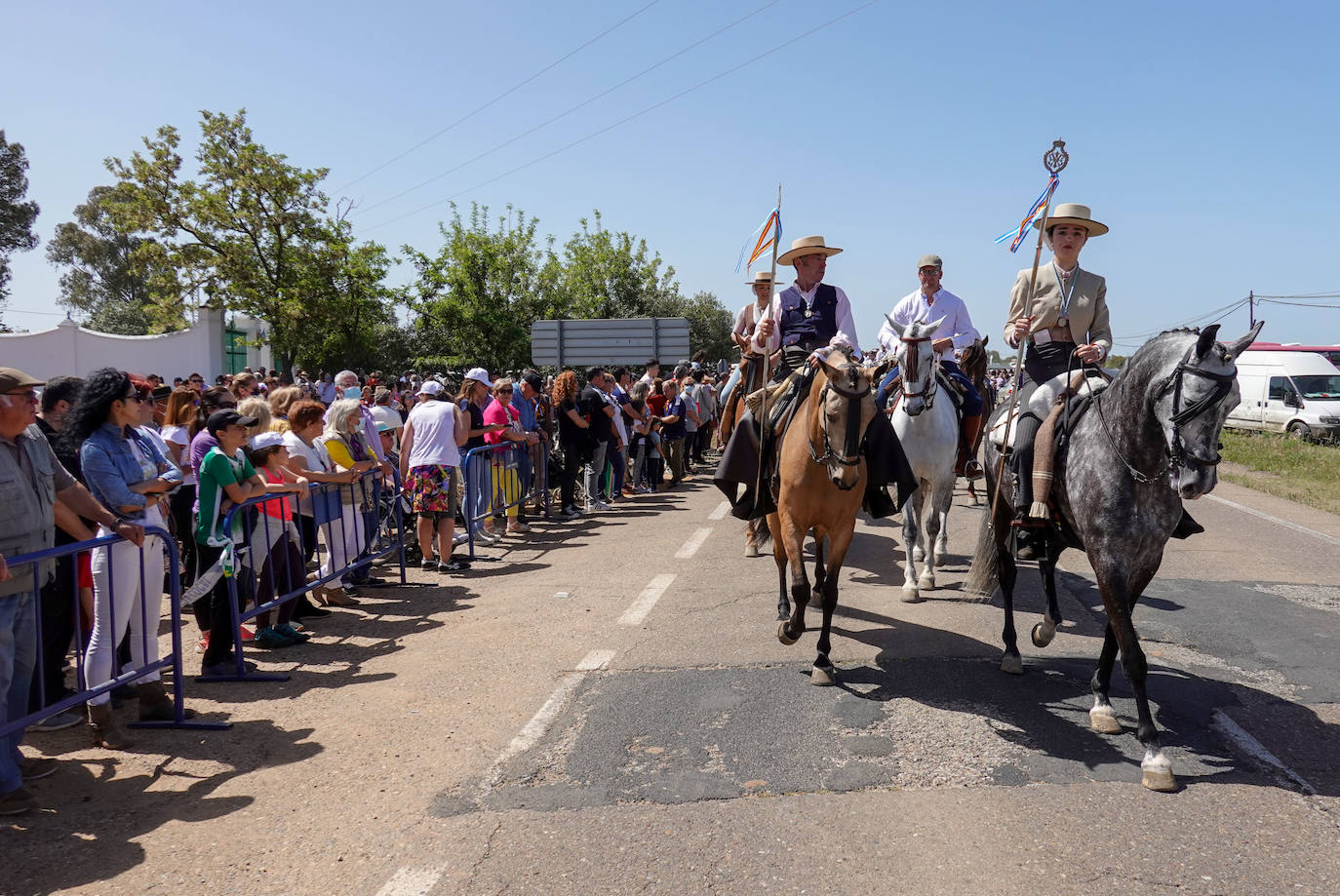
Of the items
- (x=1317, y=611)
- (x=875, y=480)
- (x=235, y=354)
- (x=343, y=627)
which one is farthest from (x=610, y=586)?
(x=235, y=354)

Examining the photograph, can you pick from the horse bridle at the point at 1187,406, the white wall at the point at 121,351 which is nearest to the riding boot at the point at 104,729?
the horse bridle at the point at 1187,406

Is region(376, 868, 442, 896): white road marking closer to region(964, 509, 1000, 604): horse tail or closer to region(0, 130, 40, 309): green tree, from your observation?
region(964, 509, 1000, 604): horse tail

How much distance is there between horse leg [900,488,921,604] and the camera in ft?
26.5

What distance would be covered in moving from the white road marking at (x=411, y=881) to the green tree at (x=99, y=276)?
68.5m

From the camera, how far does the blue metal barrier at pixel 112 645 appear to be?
183 inches

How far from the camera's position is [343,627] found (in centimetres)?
784

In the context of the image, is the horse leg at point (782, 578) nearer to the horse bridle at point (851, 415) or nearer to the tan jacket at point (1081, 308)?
the horse bridle at point (851, 415)

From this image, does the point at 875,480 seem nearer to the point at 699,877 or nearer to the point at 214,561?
the point at 699,877

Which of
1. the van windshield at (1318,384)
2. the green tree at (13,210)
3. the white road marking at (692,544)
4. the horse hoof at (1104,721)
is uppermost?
the green tree at (13,210)

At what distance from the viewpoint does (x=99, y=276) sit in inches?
3022

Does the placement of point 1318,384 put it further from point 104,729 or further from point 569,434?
point 104,729

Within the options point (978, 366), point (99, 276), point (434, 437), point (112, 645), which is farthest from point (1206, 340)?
point (99, 276)

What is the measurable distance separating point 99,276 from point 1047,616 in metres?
87.6

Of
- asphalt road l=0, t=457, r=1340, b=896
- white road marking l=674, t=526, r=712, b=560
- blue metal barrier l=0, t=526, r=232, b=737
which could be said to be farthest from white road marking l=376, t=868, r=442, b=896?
white road marking l=674, t=526, r=712, b=560
